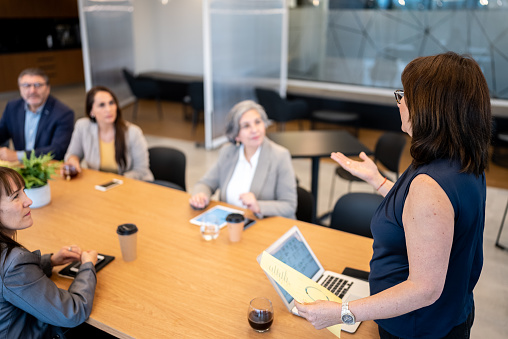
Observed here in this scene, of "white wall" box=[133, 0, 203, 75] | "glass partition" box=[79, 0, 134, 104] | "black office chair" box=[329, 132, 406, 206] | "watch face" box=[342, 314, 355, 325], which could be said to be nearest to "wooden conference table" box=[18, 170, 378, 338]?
"watch face" box=[342, 314, 355, 325]

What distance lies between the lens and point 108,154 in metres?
3.34

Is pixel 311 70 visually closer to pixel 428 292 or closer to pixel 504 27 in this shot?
pixel 504 27

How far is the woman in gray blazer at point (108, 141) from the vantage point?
3248mm

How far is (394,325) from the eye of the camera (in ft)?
4.47

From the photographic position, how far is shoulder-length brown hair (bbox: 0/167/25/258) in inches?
59.3

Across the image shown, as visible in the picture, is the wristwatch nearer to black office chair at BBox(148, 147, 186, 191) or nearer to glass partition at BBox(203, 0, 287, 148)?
black office chair at BBox(148, 147, 186, 191)

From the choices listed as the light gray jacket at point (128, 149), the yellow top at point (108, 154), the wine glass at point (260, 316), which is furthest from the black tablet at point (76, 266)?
the yellow top at point (108, 154)

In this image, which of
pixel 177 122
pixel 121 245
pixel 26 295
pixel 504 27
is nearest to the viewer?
pixel 26 295

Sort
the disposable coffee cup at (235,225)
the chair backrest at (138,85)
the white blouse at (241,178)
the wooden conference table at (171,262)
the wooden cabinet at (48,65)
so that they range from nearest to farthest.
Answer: the wooden conference table at (171,262) < the disposable coffee cup at (235,225) < the white blouse at (241,178) < the chair backrest at (138,85) < the wooden cabinet at (48,65)

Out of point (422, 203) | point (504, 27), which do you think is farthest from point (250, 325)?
point (504, 27)

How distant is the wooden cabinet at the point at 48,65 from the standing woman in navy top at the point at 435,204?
9800mm

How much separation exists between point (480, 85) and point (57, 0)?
11.0m

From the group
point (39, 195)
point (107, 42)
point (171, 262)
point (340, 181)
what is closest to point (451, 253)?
point (171, 262)

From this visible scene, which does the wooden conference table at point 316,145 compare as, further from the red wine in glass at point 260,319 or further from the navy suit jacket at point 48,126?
the red wine in glass at point 260,319
